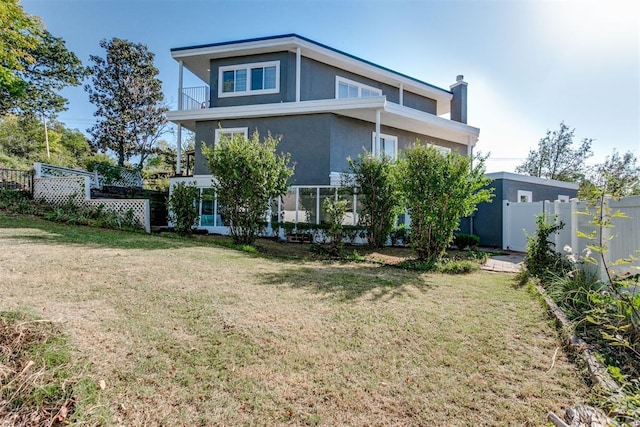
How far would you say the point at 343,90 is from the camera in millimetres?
16109

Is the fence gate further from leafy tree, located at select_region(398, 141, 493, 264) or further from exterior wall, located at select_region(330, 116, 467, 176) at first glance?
leafy tree, located at select_region(398, 141, 493, 264)

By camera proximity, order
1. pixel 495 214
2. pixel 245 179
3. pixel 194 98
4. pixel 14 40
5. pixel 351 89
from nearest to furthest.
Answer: pixel 245 179 < pixel 14 40 < pixel 495 214 < pixel 194 98 < pixel 351 89

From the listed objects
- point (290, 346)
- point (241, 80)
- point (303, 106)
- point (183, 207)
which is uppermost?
point (241, 80)

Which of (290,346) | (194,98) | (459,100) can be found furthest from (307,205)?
(459,100)

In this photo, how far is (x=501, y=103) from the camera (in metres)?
13.1

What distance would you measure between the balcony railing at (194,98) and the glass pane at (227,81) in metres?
1.54

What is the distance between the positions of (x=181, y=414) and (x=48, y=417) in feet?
3.14

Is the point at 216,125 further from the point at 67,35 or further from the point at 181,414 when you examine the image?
the point at 67,35

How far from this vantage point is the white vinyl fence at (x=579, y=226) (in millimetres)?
3994

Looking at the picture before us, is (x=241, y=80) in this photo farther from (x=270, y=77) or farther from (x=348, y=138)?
(x=348, y=138)

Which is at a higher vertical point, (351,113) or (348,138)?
(351,113)

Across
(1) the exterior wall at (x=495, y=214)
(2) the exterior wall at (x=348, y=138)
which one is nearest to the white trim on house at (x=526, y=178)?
(1) the exterior wall at (x=495, y=214)

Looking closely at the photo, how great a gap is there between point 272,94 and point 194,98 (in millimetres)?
4722

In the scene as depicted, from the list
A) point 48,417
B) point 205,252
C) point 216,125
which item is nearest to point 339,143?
point 216,125
